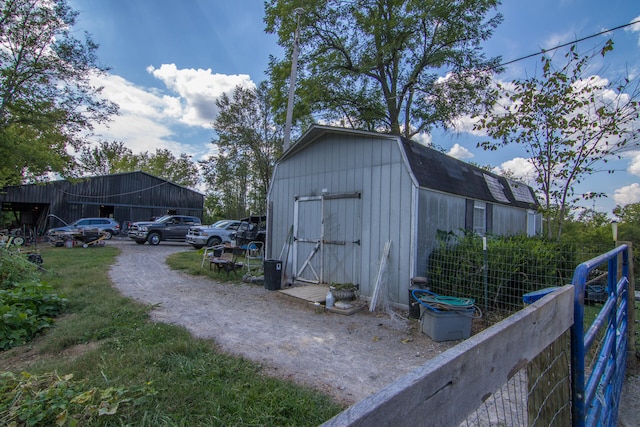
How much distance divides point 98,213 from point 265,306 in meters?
22.4

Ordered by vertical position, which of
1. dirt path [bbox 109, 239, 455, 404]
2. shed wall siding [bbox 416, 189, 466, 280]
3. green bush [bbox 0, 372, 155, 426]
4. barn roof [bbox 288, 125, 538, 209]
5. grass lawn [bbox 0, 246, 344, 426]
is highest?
barn roof [bbox 288, 125, 538, 209]

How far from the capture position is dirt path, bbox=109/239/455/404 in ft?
11.1

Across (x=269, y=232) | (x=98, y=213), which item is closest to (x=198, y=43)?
(x=269, y=232)

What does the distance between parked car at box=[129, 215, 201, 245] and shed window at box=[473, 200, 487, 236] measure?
605 inches

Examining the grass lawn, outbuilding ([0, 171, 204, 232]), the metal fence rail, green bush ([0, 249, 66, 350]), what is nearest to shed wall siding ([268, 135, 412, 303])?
the grass lawn

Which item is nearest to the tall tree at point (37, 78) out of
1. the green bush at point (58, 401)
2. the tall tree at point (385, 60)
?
the tall tree at point (385, 60)

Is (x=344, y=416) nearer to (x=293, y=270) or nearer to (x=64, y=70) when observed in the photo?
(x=293, y=270)

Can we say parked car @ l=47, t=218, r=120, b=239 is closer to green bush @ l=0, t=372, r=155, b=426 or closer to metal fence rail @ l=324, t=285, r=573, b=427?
green bush @ l=0, t=372, r=155, b=426

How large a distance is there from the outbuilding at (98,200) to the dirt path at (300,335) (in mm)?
16741

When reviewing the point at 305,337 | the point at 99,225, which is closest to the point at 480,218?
the point at 305,337

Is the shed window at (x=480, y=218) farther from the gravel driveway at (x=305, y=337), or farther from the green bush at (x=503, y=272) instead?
the gravel driveway at (x=305, y=337)

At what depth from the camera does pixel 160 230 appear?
17.6 metres

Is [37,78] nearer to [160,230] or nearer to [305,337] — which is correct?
[160,230]

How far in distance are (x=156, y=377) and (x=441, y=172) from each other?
6116mm
